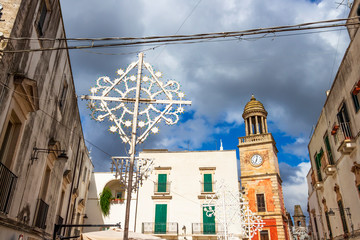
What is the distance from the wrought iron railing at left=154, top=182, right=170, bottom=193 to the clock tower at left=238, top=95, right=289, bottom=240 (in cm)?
804

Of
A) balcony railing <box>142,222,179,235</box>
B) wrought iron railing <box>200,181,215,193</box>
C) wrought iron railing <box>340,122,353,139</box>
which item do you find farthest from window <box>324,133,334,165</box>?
balcony railing <box>142,222,179,235</box>

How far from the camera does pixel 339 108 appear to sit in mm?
12734

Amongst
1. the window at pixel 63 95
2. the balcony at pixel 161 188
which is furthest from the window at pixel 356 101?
the balcony at pixel 161 188

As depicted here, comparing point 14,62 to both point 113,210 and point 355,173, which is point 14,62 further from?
point 113,210

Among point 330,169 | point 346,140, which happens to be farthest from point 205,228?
point 346,140

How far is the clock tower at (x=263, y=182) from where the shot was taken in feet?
94.3

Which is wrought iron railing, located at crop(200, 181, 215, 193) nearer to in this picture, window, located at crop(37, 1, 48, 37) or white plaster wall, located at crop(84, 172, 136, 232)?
white plaster wall, located at crop(84, 172, 136, 232)

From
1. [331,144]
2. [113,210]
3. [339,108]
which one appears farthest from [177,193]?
[339,108]

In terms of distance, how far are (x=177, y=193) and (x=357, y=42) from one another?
60.9 ft

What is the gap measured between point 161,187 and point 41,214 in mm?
16079

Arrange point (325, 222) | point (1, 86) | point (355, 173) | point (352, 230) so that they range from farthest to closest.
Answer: point (325, 222) < point (352, 230) < point (355, 173) < point (1, 86)

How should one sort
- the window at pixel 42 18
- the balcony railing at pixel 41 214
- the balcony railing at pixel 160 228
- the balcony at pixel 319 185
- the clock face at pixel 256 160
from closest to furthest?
the window at pixel 42 18
the balcony railing at pixel 41 214
the balcony at pixel 319 185
the balcony railing at pixel 160 228
the clock face at pixel 256 160

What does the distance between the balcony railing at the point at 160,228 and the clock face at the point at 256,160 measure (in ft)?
40.5

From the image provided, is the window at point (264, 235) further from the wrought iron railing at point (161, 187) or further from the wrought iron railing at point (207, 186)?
the wrought iron railing at point (161, 187)
